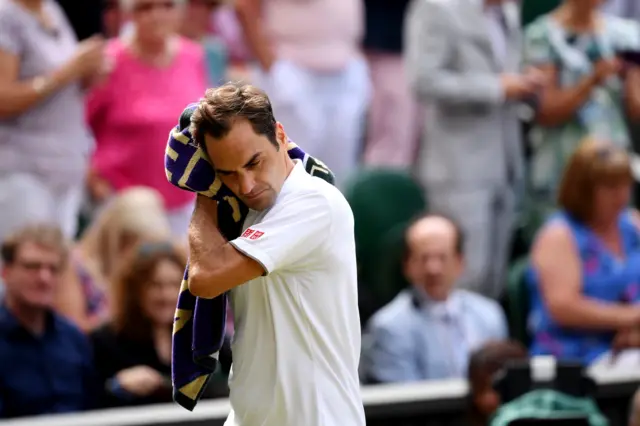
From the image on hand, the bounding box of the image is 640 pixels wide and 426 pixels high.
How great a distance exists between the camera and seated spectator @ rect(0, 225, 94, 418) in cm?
573

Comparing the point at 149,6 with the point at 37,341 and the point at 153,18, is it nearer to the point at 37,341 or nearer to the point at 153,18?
the point at 153,18

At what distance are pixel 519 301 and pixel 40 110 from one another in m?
2.27

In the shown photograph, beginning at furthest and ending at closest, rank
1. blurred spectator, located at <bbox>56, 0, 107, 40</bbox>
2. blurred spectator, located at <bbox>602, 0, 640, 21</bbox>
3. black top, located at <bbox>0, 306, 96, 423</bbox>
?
blurred spectator, located at <bbox>602, 0, 640, 21</bbox> → blurred spectator, located at <bbox>56, 0, 107, 40</bbox> → black top, located at <bbox>0, 306, 96, 423</bbox>

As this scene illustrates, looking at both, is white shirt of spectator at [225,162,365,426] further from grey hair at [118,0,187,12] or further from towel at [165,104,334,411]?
grey hair at [118,0,187,12]

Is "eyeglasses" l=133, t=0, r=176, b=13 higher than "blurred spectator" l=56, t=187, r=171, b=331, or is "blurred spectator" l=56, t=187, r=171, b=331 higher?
"eyeglasses" l=133, t=0, r=176, b=13

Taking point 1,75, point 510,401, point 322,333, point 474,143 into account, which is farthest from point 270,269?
point 474,143

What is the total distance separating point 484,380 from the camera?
596cm

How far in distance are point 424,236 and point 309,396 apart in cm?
315

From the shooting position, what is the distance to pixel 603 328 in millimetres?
6711

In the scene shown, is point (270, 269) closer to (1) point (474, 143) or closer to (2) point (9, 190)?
(2) point (9, 190)

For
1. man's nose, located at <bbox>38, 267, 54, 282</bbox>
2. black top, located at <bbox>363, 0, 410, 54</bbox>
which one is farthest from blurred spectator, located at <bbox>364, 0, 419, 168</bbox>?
man's nose, located at <bbox>38, 267, 54, 282</bbox>

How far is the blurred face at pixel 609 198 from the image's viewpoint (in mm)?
6750

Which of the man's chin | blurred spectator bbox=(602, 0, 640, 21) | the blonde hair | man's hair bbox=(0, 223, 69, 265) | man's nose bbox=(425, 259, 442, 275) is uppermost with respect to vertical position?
the man's chin

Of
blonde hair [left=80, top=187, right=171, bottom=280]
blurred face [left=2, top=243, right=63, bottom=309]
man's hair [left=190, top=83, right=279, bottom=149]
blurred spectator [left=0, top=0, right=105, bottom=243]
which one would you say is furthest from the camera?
blonde hair [left=80, top=187, right=171, bottom=280]
